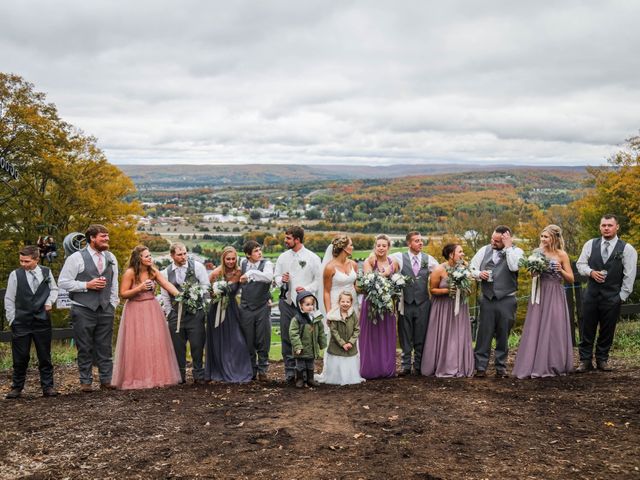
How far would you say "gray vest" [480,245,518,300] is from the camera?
862cm

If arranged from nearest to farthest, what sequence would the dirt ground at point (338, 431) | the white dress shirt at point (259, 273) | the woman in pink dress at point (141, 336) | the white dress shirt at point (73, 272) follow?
the dirt ground at point (338, 431), the white dress shirt at point (73, 272), the woman in pink dress at point (141, 336), the white dress shirt at point (259, 273)

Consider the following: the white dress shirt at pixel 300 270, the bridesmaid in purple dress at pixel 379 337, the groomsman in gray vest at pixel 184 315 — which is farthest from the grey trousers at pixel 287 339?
the groomsman in gray vest at pixel 184 315

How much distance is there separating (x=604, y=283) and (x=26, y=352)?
7.83 m

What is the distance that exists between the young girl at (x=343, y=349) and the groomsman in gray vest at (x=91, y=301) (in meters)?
3.00

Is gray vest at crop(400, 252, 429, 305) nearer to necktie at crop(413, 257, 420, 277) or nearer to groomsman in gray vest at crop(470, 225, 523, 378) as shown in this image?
necktie at crop(413, 257, 420, 277)

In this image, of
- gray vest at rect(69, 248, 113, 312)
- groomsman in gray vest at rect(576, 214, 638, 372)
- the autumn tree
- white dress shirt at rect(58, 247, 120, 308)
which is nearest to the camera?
white dress shirt at rect(58, 247, 120, 308)

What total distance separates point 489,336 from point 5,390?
6.79m

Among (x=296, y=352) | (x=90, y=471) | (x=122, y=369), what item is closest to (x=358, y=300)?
(x=296, y=352)

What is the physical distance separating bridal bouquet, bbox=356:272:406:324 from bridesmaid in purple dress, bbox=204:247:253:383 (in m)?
1.79

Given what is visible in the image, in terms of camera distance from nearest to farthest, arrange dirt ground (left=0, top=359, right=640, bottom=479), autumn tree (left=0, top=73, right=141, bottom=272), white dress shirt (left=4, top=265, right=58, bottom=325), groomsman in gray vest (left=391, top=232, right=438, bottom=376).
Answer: dirt ground (left=0, top=359, right=640, bottom=479), white dress shirt (left=4, top=265, right=58, bottom=325), groomsman in gray vest (left=391, top=232, right=438, bottom=376), autumn tree (left=0, top=73, right=141, bottom=272)

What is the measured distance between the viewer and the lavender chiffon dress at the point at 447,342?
28.6ft

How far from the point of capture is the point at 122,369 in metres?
8.46

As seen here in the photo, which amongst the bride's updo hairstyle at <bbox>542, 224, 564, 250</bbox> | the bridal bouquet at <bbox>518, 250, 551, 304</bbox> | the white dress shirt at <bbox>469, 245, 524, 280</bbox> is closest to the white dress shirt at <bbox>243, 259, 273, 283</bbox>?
the white dress shirt at <bbox>469, 245, 524, 280</bbox>

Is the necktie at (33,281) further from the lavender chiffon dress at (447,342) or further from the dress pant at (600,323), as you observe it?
the dress pant at (600,323)
